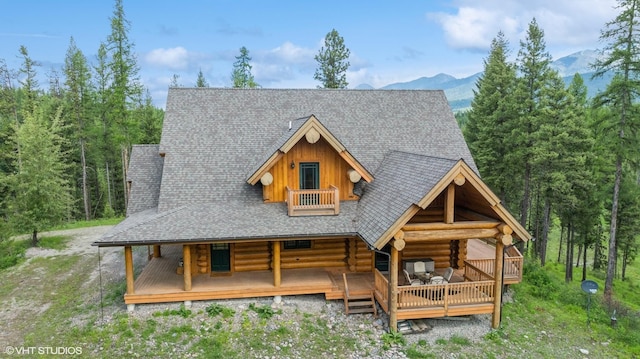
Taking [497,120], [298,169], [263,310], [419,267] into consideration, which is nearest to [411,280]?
[419,267]

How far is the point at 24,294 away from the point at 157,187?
6657mm

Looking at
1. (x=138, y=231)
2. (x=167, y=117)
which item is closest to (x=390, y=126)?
(x=167, y=117)

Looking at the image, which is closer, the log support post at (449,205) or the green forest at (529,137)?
the log support post at (449,205)

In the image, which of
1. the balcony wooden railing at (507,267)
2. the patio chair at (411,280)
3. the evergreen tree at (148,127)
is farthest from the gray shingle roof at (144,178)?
the evergreen tree at (148,127)

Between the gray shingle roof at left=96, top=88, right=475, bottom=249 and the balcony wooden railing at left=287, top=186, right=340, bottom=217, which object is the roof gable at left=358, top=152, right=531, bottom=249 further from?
the balcony wooden railing at left=287, top=186, right=340, bottom=217

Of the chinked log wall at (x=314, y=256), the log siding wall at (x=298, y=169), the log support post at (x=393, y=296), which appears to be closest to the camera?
the log support post at (x=393, y=296)

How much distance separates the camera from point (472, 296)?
13.9 metres

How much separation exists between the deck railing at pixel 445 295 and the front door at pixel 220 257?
6909 mm

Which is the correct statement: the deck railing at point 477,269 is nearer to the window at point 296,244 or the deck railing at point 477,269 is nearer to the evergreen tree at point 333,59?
the window at point 296,244

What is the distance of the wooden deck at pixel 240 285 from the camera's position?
563 inches

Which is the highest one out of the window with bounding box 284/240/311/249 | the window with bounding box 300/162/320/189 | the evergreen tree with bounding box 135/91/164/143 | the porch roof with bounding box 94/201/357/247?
the evergreen tree with bounding box 135/91/164/143

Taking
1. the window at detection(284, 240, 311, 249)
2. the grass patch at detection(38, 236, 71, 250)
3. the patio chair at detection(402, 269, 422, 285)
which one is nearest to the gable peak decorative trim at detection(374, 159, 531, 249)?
the patio chair at detection(402, 269, 422, 285)

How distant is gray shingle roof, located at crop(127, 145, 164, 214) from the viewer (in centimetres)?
1761

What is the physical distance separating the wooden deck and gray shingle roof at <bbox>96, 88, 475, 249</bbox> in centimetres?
217
